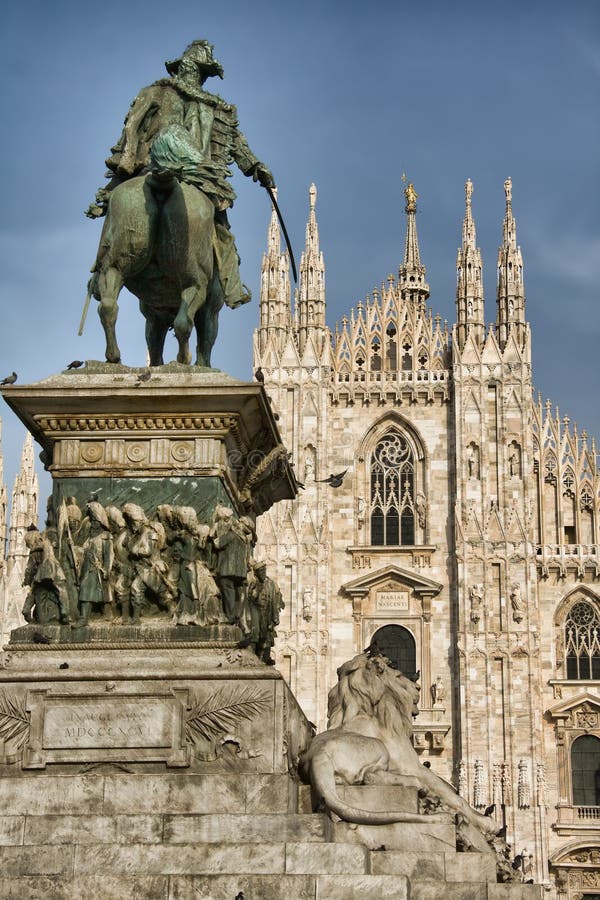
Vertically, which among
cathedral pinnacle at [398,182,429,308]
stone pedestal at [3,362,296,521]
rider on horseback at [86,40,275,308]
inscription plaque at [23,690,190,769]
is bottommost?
inscription plaque at [23,690,190,769]

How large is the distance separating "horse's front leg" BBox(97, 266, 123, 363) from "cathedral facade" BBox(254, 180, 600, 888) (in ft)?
99.9

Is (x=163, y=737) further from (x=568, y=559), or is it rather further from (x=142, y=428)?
(x=568, y=559)

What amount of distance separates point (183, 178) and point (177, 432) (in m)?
1.66

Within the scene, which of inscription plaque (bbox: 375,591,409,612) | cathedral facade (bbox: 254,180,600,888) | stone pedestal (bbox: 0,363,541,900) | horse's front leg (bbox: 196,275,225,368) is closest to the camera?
stone pedestal (bbox: 0,363,541,900)

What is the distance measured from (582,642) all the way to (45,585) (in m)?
34.2

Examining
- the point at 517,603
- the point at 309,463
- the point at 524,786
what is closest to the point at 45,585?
the point at 524,786

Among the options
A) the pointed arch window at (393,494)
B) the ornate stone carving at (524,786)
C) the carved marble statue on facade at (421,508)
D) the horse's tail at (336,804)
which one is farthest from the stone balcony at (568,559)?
the horse's tail at (336,804)

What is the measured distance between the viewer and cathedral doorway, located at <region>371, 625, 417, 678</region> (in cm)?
4028

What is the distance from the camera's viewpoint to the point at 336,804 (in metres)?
7.56

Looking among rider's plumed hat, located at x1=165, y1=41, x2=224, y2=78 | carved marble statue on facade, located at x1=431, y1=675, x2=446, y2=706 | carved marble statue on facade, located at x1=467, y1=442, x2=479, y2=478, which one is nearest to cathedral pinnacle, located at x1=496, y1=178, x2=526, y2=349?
carved marble statue on facade, located at x1=467, y1=442, x2=479, y2=478

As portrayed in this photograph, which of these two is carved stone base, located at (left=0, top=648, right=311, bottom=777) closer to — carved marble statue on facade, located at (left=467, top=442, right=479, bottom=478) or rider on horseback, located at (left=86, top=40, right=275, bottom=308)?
rider on horseback, located at (left=86, top=40, right=275, bottom=308)

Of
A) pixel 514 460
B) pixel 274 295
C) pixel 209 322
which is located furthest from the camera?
pixel 274 295

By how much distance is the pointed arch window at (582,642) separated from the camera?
40688 mm

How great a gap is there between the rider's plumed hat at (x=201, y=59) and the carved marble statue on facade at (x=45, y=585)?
131 inches
